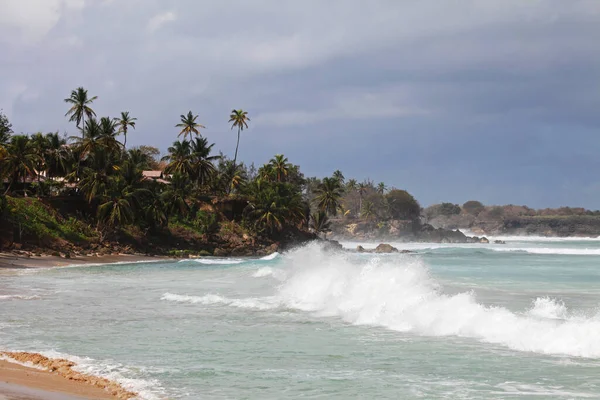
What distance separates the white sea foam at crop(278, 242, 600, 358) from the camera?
11.4 meters

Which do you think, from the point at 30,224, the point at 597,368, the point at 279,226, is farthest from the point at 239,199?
the point at 597,368

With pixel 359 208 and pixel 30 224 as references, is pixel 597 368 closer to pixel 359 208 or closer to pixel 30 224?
pixel 30 224

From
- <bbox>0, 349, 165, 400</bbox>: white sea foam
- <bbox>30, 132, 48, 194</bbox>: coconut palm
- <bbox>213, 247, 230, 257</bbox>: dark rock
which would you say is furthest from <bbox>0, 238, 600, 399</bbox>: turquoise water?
<bbox>213, 247, 230, 257</bbox>: dark rock

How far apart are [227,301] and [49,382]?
1087 cm

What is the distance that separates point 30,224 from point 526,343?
43.7 m

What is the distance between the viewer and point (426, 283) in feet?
62.1

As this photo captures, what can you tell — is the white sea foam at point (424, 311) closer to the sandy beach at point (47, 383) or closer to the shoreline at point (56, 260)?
the sandy beach at point (47, 383)

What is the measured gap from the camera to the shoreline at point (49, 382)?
25.2 feet

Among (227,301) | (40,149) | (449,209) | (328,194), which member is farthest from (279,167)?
(449,209)

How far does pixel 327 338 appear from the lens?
12.6 meters

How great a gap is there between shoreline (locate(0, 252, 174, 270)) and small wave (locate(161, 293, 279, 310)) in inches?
751

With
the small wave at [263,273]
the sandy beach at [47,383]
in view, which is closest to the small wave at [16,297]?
the sandy beach at [47,383]

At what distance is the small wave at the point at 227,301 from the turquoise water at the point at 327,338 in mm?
35

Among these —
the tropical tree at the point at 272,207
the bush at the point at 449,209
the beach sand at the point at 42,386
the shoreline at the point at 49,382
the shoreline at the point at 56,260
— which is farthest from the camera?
the bush at the point at 449,209
